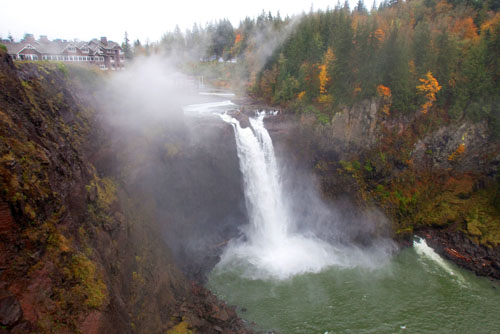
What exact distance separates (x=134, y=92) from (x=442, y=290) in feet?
84.5

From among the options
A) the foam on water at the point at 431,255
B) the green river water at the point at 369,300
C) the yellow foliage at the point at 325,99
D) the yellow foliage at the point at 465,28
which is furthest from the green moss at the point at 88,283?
the yellow foliage at the point at 465,28

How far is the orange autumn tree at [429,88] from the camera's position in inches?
965

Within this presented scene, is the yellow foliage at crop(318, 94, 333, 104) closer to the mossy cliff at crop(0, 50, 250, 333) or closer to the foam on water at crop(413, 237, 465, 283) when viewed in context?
the foam on water at crop(413, 237, 465, 283)

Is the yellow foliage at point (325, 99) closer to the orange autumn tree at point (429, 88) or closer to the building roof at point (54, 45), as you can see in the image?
the orange autumn tree at point (429, 88)

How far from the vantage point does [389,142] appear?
82.8ft

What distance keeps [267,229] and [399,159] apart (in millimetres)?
13426

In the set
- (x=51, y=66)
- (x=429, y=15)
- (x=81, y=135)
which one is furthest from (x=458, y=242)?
(x=429, y=15)

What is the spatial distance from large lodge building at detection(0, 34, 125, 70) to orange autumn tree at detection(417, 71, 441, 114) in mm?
28095

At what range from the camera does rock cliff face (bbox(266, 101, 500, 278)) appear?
2384cm

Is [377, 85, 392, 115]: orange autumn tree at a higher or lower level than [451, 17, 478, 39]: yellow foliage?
lower

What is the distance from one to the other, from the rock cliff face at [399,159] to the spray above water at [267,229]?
2.39 metres

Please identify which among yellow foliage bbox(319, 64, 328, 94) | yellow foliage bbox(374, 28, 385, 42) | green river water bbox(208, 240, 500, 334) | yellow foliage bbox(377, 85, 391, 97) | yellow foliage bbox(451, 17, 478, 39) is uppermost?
yellow foliage bbox(451, 17, 478, 39)

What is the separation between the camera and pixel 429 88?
24578 millimetres

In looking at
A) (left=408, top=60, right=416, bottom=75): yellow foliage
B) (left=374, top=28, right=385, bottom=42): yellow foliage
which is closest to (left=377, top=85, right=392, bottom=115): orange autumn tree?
(left=408, top=60, right=416, bottom=75): yellow foliage
